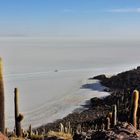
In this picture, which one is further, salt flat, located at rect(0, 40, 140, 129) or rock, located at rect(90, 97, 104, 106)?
rock, located at rect(90, 97, 104, 106)

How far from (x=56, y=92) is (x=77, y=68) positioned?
90.4 feet

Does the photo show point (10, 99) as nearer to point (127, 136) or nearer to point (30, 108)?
point (30, 108)

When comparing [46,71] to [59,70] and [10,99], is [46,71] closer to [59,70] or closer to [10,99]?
[59,70]

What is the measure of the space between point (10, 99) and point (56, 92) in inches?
336

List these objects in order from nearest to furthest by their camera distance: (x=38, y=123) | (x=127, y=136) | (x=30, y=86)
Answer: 1. (x=127, y=136)
2. (x=38, y=123)
3. (x=30, y=86)

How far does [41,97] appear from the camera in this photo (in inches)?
1913

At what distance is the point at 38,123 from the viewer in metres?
36.9

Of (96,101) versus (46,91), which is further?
(46,91)

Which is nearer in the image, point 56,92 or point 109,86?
point 56,92

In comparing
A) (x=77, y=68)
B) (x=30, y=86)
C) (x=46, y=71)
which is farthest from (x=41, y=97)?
(x=77, y=68)

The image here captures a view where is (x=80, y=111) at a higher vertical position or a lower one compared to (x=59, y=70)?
lower

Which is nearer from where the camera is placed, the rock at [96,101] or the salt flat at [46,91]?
the salt flat at [46,91]

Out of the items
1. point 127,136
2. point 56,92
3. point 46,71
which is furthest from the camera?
point 46,71

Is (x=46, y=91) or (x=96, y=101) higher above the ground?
(x=46, y=91)
